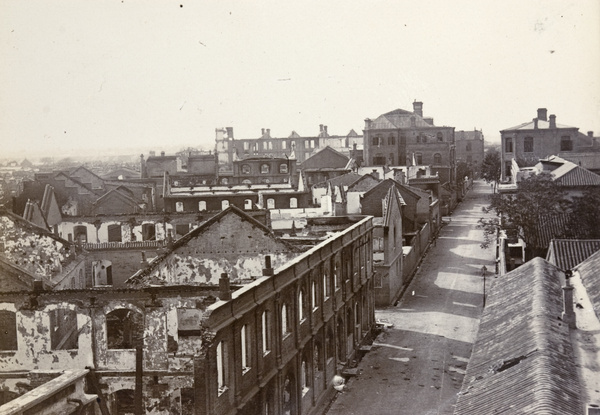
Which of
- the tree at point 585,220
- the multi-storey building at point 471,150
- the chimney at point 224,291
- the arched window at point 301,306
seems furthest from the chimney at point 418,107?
the chimney at point 224,291

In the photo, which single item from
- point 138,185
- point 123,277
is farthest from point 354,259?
point 138,185

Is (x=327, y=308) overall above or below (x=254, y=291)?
below

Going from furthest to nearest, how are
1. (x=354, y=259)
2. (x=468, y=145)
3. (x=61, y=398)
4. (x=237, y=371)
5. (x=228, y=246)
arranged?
(x=468, y=145), (x=354, y=259), (x=228, y=246), (x=237, y=371), (x=61, y=398)

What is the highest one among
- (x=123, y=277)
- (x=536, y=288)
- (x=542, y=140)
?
(x=542, y=140)

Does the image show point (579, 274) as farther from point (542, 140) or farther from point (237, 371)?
point (542, 140)

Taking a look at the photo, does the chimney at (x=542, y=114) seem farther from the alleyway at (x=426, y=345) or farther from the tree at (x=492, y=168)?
the alleyway at (x=426, y=345)

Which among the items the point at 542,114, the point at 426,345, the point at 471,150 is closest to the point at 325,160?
the point at 542,114

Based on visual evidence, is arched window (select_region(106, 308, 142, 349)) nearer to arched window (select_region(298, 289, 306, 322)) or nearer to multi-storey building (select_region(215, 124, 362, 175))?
arched window (select_region(298, 289, 306, 322))

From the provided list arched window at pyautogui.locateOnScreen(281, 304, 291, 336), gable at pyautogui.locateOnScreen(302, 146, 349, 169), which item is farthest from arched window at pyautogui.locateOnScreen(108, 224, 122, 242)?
gable at pyautogui.locateOnScreen(302, 146, 349, 169)

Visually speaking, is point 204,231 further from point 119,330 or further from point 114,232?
point 114,232
